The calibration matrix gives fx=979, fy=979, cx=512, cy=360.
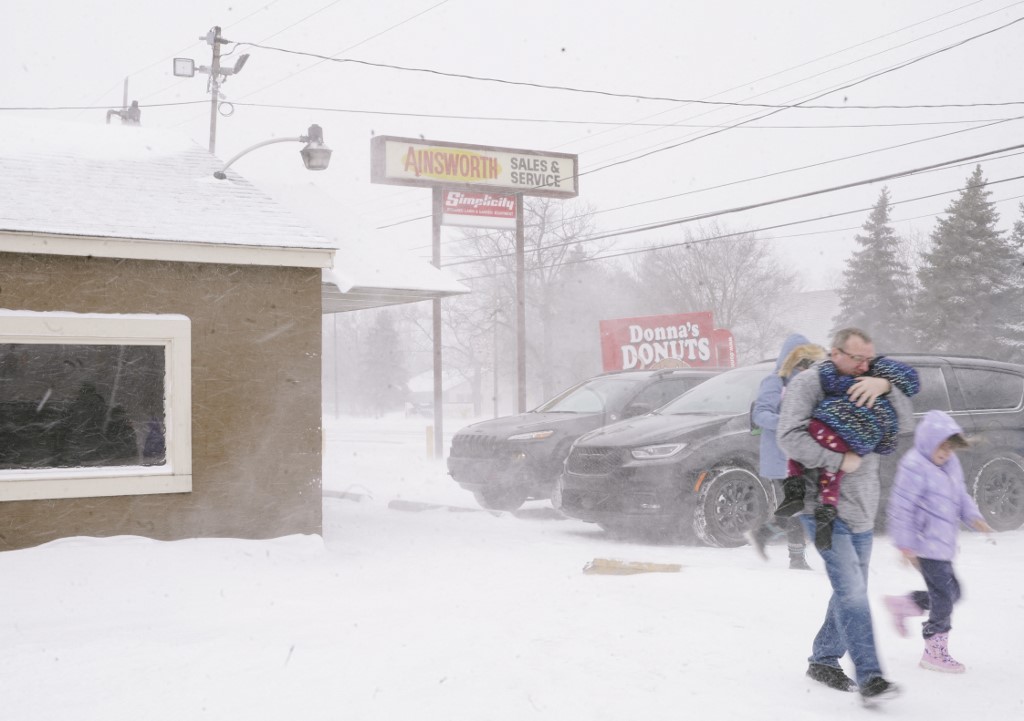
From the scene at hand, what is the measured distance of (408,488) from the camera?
1537 centimetres

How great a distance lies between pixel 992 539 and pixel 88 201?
8755 mm

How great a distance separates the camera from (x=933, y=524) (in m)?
4.90

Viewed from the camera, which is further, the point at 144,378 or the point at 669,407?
the point at 669,407

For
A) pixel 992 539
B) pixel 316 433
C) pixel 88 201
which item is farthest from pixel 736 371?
pixel 88 201

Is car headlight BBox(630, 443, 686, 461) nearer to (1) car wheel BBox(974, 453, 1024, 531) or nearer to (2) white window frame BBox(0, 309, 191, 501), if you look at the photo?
(1) car wheel BBox(974, 453, 1024, 531)

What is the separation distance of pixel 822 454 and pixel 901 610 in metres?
1.17

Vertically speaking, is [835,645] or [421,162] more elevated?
[421,162]

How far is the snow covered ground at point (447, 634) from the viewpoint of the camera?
4559 millimetres

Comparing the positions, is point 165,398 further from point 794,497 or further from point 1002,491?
point 1002,491

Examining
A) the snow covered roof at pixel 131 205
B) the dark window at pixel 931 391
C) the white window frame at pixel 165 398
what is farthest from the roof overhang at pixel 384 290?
the dark window at pixel 931 391

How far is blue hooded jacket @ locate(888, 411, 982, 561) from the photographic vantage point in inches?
193

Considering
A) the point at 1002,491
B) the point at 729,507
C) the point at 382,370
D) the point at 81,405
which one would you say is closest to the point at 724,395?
the point at 729,507

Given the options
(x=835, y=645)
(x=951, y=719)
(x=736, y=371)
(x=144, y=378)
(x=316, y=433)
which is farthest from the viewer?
(x=736, y=371)

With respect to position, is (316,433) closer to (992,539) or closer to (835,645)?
(835,645)
